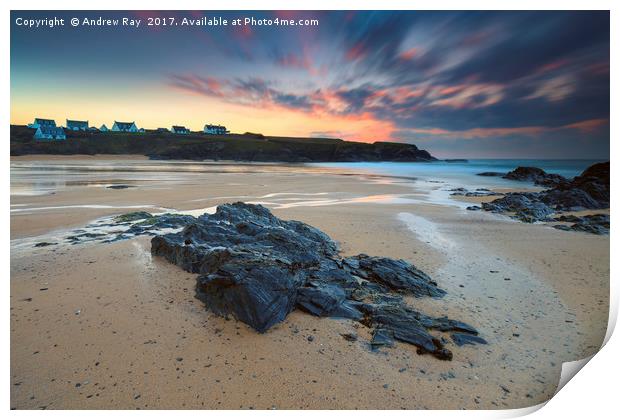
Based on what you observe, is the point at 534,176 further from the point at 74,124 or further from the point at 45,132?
the point at 45,132

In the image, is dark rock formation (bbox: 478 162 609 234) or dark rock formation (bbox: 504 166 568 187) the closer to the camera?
dark rock formation (bbox: 478 162 609 234)

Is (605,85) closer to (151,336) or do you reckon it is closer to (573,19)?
(573,19)

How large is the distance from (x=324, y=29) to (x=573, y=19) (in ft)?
11.7

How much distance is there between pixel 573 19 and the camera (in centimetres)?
442

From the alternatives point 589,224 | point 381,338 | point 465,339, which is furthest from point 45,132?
point 589,224

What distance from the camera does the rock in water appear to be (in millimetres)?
3742

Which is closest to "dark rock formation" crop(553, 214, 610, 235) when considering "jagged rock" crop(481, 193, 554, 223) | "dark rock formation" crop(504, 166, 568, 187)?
"jagged rock" crop(481, 193, 554, 223)

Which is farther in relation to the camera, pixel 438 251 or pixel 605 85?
pixel 438 251

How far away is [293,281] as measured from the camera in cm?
417

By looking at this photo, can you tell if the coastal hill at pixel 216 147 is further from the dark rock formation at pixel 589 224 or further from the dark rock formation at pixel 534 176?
the dark rock formation at pixel 589 224

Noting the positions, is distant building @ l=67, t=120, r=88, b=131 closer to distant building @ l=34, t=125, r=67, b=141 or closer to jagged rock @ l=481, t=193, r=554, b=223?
distant building @ l=34, t=125, r=67, b=141

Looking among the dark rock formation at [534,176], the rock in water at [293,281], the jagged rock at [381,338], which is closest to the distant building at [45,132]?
the rock in water at [293,281]

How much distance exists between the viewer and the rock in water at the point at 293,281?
3.74 metres
